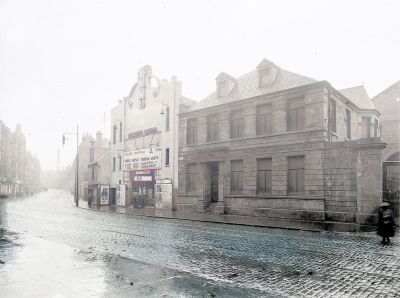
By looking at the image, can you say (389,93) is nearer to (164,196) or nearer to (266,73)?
(266,73)

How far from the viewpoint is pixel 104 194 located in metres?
37.3

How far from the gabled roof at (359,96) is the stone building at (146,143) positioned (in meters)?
15.8

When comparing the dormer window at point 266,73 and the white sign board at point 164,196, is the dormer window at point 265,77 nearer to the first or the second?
the dormer window at point 266,73

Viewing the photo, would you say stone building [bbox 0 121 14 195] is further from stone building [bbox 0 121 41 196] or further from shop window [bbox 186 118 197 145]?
shop window [bbox 186 118 197 145]

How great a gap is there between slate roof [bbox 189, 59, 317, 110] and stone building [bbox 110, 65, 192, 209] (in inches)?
133

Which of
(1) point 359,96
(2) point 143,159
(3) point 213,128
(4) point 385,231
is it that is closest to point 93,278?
(4) point 385,231

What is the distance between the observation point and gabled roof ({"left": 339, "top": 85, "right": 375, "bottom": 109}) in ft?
105

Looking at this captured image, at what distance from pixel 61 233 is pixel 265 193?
13.8m

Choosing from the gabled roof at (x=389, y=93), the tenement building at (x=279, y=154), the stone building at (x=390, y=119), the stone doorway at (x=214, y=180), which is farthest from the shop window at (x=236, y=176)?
the gabled roof at (x=389, y=93)

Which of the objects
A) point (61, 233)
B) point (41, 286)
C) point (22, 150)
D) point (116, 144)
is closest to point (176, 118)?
point (116, 144)

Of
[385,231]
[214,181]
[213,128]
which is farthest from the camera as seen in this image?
[213,128]

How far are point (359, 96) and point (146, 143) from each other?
21.9m

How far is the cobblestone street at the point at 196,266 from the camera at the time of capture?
649 cm

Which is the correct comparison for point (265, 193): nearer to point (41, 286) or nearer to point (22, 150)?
point (41, 286)
